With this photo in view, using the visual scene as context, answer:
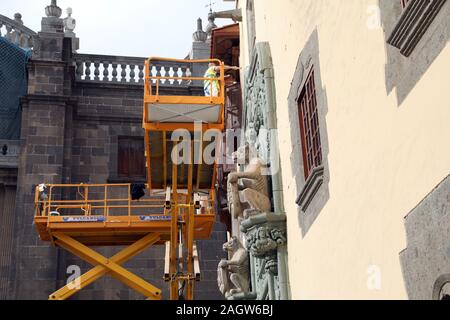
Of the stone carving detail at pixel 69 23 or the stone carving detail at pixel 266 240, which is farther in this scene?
the stone carving detail at pixel 69 23

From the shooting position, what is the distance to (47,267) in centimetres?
2145

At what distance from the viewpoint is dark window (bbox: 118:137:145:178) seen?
78.7 ft

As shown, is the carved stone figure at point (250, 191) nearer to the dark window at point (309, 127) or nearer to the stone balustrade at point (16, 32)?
the dark window at point (309, 127)

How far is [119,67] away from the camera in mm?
25562

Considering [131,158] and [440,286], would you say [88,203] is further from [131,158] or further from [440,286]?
[440,286]

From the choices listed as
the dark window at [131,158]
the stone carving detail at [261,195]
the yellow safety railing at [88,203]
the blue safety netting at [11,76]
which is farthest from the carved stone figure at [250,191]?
the blue safety netting at [11,76]

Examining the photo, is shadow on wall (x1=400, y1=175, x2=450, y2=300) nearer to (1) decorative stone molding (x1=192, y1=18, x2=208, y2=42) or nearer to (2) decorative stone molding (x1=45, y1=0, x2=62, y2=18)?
(2) decorative stone molding (x1=45, y1=0, x2=62, y2=18)

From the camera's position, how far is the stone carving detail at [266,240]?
11.5 m

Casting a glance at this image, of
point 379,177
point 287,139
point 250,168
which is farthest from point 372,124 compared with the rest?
point 250,168

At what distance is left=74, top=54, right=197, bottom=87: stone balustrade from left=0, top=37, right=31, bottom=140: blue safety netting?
6.35 feet

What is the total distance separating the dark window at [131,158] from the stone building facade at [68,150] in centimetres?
3

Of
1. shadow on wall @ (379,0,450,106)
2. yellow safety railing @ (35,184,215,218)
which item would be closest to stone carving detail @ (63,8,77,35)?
yellow safety railing @ (35,184,215,218)

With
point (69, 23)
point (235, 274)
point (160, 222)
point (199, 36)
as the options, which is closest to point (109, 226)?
point (160, 222)
